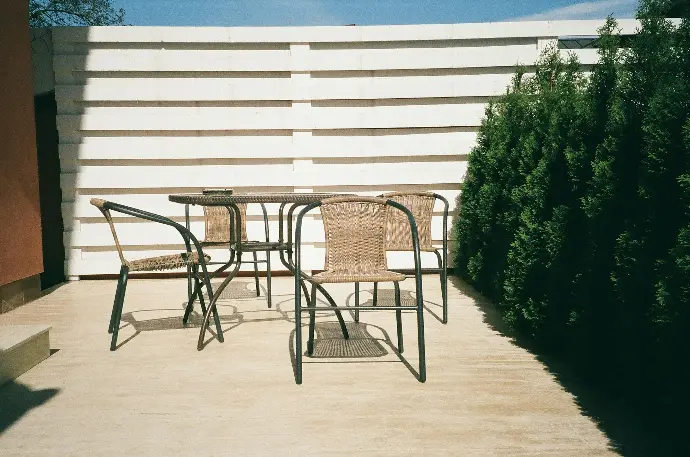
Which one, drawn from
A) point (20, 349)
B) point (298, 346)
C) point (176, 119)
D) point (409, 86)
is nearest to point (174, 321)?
point (20, 349)

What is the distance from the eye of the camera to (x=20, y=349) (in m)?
2.71

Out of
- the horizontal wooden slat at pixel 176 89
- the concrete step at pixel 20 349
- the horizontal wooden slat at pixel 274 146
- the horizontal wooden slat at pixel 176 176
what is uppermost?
the horizontal wooden slat at pixel 176 89

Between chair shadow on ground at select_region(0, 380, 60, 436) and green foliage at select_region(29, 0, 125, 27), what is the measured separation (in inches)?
314

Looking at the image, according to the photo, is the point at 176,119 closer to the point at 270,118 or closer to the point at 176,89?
the point at 176,89

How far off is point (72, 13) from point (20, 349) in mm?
9375

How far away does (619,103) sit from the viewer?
2.23 m

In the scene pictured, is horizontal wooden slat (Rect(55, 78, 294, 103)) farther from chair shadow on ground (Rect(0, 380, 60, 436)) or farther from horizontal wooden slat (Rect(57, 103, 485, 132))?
chair shadow on ground (Rect(0, 380, 60, 436))

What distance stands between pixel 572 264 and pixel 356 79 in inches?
134

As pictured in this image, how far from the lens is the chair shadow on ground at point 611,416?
1.92 meters

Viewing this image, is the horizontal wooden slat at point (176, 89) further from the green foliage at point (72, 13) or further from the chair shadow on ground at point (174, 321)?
the green foliage at point (72, 13)

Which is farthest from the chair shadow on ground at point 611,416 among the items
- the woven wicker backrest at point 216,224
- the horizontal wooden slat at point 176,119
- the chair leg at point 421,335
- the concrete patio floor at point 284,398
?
the horizontal wooden slat at point 176,119

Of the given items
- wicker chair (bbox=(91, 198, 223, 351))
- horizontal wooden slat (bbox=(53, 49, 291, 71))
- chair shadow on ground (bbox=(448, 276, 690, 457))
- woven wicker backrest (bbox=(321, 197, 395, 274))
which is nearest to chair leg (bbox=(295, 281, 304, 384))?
woven wicker backrest (bbox=(321, 197, 395, 274))

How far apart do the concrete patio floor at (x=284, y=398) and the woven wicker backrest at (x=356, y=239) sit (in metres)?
0.52

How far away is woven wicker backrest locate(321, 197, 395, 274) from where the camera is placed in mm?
2785
